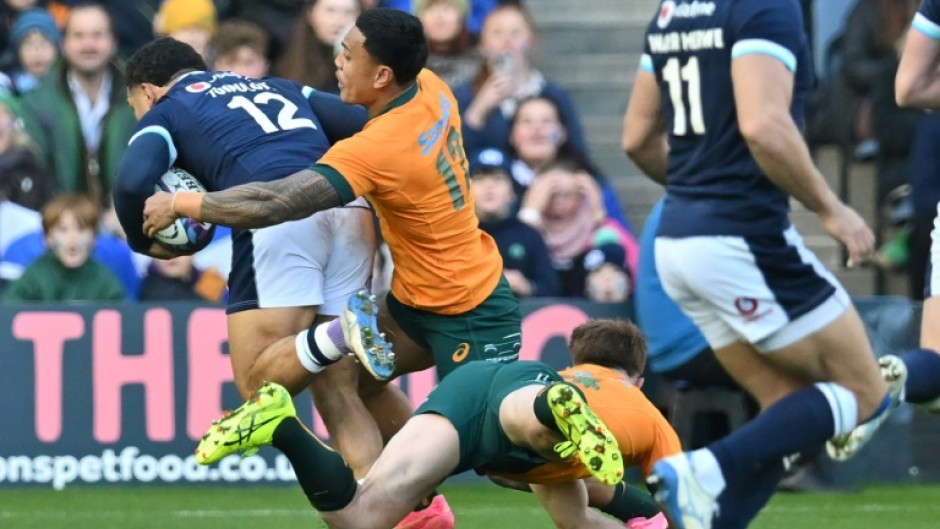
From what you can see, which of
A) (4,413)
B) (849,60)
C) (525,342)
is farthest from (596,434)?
(849,60)

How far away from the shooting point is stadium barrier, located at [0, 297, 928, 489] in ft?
34.2

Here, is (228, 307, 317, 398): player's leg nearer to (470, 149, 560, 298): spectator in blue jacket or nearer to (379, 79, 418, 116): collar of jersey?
(379, 79, 418, 116): collar of jersey

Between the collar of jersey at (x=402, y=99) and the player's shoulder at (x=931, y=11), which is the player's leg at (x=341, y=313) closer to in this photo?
the collar of jersey at (x=402, y=99)

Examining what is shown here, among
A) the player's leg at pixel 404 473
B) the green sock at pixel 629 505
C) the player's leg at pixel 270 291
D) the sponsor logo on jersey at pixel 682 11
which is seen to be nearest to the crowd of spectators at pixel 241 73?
the player's leg at pixel 270 291

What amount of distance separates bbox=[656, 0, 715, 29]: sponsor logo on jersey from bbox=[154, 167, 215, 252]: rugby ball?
182 centimetres

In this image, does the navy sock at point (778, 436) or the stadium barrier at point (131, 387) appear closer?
the navy sock at point (778, 436)

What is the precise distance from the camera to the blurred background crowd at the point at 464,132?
1096cm

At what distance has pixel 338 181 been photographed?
6.75 m

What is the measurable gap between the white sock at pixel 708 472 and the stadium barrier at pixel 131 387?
420 cm

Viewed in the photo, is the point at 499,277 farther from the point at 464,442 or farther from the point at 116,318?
the point at 116,318

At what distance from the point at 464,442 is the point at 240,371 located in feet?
4.11

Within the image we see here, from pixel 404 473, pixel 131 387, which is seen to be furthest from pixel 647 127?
pixel 131 387

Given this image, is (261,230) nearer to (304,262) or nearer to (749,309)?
(304,262)

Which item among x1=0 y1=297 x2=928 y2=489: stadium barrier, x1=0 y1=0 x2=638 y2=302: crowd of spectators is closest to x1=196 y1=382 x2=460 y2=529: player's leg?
x1=0 y1=297 x2=928 y2=489: stadium barrier
